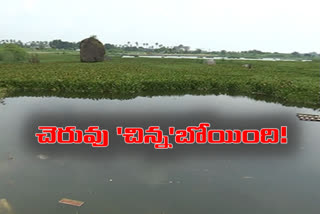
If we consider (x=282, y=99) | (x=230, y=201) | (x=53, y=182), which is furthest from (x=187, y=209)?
(x=282, y=99)

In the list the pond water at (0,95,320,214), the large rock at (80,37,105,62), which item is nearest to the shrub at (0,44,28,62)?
the large rock at (80,37,105,62)

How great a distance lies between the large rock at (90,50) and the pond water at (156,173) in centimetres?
3516

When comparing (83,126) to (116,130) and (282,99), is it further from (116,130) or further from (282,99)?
(282,99)

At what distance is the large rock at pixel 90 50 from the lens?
47.2 m

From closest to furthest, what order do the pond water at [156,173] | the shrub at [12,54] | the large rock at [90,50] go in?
the pond water at [156,173], the shrub at [12,54], the large rock at [90,50]

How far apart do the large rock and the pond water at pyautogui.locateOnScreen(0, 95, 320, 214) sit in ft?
115

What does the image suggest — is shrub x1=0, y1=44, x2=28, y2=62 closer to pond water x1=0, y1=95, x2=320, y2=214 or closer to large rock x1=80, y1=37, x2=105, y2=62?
large rock x1=80, y1=37, x2=105, y2=62

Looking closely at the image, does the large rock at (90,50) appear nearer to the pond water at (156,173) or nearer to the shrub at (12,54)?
the shrub at (12,54)

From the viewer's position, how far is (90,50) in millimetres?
47594

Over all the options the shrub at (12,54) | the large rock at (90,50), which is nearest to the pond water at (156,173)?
the large rock at (90,50)

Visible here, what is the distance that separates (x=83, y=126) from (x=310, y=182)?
924cm

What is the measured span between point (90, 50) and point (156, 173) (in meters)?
43.0

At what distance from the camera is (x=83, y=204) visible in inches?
249

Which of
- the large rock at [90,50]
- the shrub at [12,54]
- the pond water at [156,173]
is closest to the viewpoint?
the pond water at [156,173]
